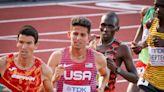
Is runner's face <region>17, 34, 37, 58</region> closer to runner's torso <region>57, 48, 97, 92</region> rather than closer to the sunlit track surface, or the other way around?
runner's torso <region>57, 48, 97, 92</region>

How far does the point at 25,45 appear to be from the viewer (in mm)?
5734

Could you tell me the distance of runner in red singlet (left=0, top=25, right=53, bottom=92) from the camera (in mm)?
5684

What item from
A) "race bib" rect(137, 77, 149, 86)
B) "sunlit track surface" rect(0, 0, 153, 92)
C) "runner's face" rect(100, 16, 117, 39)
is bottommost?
"sunlit track surface" rect(0, 0, 153, 92)

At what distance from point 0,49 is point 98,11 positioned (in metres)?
4.84

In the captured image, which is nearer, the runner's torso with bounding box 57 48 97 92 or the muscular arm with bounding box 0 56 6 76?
the muscular arm with bounding box 0 56 6 76

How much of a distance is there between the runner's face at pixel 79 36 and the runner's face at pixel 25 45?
418 mm

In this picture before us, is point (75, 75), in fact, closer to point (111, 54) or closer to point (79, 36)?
point (79, 36)

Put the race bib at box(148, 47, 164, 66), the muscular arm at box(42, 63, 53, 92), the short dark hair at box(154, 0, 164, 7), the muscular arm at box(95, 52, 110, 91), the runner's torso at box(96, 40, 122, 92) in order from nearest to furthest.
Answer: the muscular arm at box(42, 63, 53, 92) → the muscular arm at box(95, 52, 110, 91) → the short dark hair at box(154, 0, 164, 7) → the race bib at box(148, 47, 164, 66) → the runner's torso at box(96, 40, 122, 92)

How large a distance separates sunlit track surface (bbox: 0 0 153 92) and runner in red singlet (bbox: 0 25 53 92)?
6.29 m

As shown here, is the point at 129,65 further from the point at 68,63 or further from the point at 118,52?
the point at 68,63

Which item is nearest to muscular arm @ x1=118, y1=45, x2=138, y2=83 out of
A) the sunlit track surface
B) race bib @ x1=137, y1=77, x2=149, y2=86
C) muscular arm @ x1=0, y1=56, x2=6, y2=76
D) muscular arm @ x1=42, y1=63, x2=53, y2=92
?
race bib @ x1=137, y1=77, x2=149, y2=86

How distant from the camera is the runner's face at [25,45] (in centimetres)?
571

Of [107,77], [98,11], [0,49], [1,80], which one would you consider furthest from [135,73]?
[98,11]

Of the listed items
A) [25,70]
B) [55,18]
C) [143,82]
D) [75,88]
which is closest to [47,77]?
[25,70]
